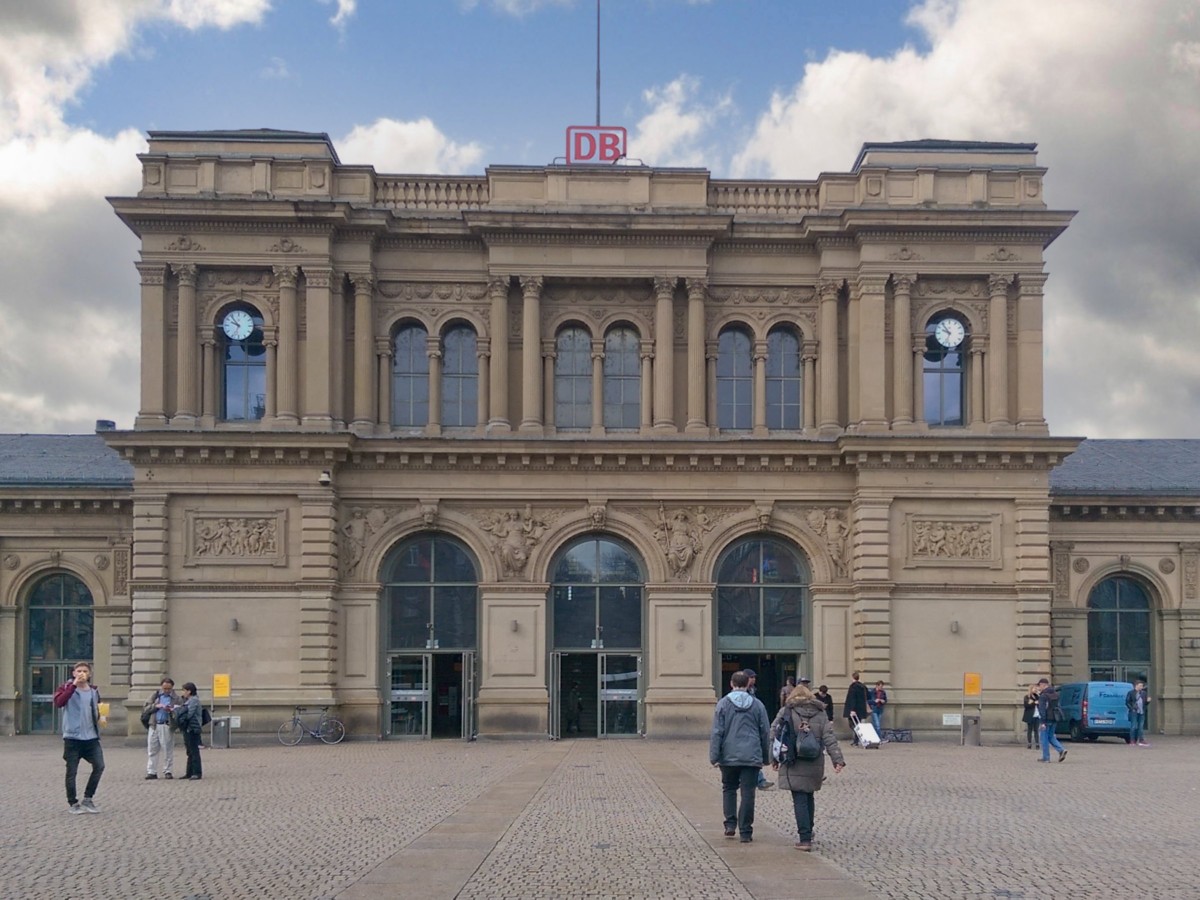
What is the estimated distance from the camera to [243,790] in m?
28.7

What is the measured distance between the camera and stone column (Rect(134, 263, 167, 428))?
4606 centimetres

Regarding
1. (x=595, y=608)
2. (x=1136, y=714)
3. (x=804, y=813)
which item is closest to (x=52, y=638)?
(x=595, y=608)

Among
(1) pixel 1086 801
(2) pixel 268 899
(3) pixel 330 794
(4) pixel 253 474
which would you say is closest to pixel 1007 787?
(1) pixel 1086 801

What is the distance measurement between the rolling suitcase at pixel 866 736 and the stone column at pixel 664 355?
11250 mm

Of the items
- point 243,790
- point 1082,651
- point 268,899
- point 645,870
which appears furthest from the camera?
point 1082,651

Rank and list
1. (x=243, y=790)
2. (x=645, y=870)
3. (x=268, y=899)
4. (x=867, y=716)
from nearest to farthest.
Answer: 1. (x=268, y=899)
2. (x=645, y=870)
3. (x=243, y=790)
4. (x=867, y=716)

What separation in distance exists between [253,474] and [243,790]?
719 inches

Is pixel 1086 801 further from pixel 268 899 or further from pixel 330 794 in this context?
pixel 268 899

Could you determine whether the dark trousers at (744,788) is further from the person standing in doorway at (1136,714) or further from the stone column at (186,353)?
the stone column at (186,353)

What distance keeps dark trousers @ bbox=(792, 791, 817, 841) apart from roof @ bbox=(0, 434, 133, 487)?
3838 cm

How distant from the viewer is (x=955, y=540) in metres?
46.5

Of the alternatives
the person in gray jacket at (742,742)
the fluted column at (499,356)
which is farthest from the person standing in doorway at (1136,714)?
the person in gray jacket at (742,742)

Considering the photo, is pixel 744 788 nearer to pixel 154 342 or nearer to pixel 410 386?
pixel 410 386

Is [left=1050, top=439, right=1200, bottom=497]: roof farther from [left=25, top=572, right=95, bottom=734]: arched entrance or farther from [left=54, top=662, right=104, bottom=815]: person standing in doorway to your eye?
[left=54, top=662, right=104, bottom=815]: person standing in doorway
